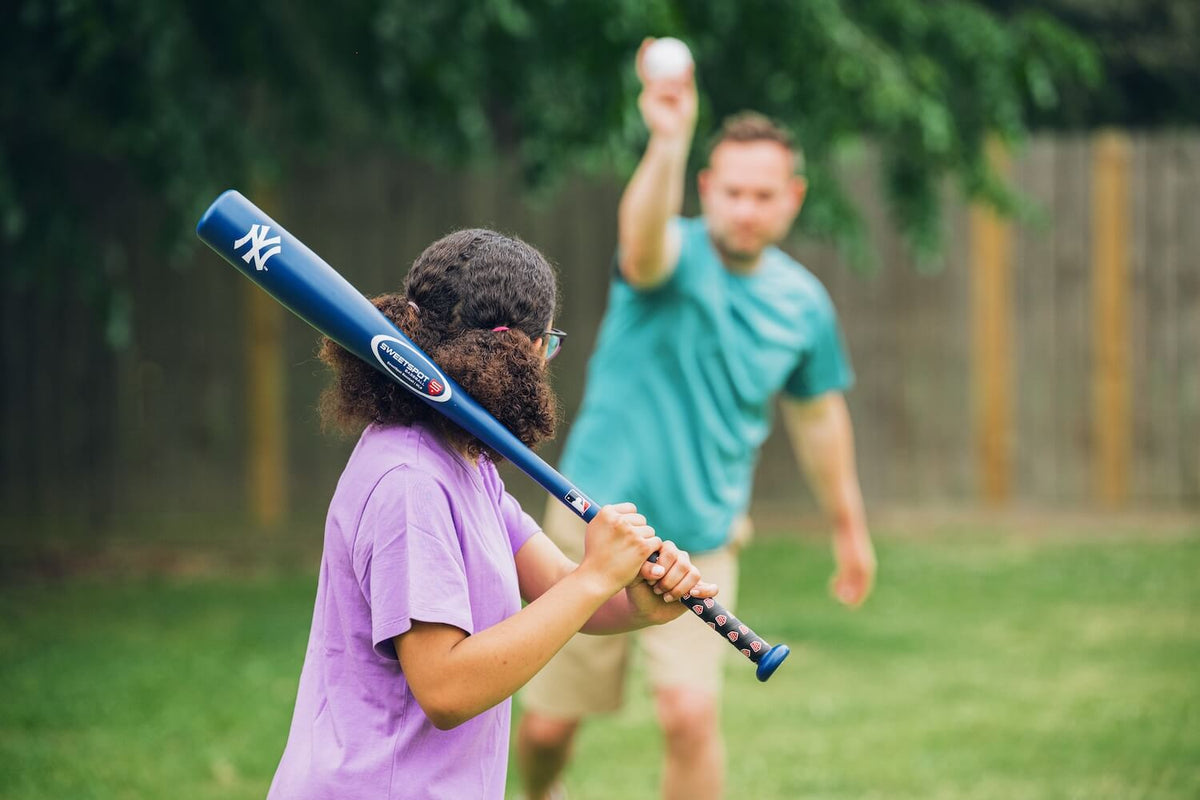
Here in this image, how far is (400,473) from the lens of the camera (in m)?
2.21

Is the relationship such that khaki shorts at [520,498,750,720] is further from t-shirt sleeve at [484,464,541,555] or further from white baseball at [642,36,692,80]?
t-shirt sleeve at [484,464,541,555]

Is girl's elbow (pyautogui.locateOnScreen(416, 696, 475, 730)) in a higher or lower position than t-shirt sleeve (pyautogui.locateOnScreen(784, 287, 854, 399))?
lower

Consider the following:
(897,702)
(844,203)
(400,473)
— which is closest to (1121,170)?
(844,203)

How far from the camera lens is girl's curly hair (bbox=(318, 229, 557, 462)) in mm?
2350

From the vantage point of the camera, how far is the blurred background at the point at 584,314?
617 cm

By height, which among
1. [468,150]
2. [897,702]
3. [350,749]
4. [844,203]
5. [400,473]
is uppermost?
[468,150]

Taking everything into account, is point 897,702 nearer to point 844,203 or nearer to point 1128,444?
point 844,203

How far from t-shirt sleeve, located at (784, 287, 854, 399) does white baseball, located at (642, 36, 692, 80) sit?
49.0 inches

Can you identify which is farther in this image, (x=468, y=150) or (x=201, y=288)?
(x=201, y=288)

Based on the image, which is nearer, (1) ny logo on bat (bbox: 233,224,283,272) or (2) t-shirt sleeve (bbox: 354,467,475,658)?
(2) t-shirt sleeve (bbox: 354,467,475,658)

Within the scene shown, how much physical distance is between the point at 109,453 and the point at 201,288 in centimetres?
123

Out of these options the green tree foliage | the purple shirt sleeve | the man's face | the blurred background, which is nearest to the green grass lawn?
the blurred background

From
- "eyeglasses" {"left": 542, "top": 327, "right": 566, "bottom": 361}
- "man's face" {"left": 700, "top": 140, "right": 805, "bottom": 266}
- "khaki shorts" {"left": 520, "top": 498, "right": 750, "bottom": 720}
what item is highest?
"man's face" {"left": 700, "top": 140, "right": 805, "bottom": 266}

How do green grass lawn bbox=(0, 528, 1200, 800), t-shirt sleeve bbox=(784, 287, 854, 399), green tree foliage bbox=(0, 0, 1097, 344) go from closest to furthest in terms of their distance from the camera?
t-shirt sleeve bbox=(784, 287, 854, 399) < green grass lawn bbox=(0, 528, 1200, 800) < green tree foliage bbox=(0, 0, 1097, 344)
